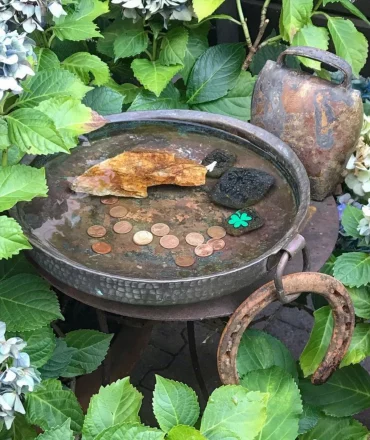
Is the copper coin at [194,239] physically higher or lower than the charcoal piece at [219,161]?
lower

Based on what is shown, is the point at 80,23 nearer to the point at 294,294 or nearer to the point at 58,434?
the point at 294,294

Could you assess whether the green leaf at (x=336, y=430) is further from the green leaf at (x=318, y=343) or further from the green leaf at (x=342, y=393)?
the green leaf at (x=318, y=343)

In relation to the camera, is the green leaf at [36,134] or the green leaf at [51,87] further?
the green leaf at [51,87]

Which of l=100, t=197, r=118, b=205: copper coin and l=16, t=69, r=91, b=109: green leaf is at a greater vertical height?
l=16, t=69, r=91, b=109: green leaf

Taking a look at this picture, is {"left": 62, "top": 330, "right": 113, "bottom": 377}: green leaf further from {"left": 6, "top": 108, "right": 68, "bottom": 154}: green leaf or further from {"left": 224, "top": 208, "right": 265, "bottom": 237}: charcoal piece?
{"left": 6, "top": 108, "right": 68, "bottom": 154}: green leaf

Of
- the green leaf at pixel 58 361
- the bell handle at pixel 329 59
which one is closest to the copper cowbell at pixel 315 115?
the bell handle at pixel 329 59

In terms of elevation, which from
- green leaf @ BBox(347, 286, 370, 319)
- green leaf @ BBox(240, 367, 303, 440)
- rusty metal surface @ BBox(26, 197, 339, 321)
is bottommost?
green leaf @ BBox(240, 367, 303, 440)

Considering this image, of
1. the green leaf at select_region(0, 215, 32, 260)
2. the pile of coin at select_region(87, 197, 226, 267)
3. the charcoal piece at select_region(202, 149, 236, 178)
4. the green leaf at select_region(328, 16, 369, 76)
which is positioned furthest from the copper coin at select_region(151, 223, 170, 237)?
the green leaf at select_region(328, 16, 369, 76)

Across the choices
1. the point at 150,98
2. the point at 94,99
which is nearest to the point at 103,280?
the point at 94,99

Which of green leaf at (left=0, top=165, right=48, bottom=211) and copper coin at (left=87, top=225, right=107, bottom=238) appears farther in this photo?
copper coin at (left=87, top=225, right=107, bottom=238)
